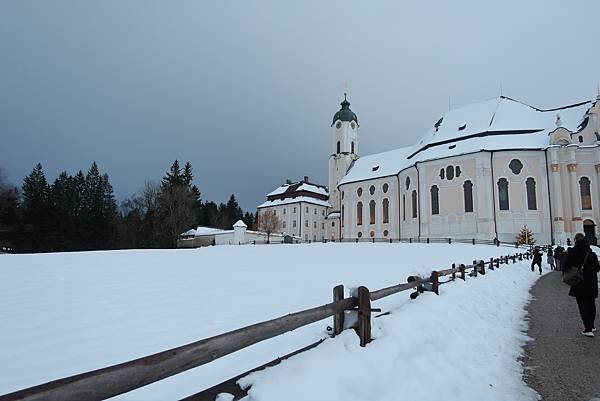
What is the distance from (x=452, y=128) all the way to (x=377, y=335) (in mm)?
50318

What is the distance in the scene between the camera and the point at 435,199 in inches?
1779

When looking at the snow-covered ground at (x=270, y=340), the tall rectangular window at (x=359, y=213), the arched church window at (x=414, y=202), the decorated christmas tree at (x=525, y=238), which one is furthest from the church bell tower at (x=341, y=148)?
the snow-covered ground at (x=270, y=340)

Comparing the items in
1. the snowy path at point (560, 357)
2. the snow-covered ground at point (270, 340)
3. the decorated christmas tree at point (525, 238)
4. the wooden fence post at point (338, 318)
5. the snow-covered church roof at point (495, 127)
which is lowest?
the snowy path at point (560, 357)

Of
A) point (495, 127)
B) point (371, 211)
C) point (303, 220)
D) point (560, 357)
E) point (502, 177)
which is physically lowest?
point (560, 357)

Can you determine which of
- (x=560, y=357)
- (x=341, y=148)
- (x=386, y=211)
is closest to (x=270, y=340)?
(x=560, y=357)

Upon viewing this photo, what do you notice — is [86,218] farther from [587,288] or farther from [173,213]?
[587,288]

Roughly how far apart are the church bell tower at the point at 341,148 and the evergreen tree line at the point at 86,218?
2706 cm

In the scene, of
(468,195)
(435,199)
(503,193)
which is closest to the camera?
(503,193)

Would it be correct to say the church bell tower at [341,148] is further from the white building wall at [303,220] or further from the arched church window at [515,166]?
the arched church window at [515,166]

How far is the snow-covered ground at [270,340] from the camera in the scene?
375 centimetres

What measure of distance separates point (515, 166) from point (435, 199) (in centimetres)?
950

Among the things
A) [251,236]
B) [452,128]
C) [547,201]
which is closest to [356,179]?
[452,128]

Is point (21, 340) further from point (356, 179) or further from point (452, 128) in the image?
point (356, 179)

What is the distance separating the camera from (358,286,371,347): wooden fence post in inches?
176
